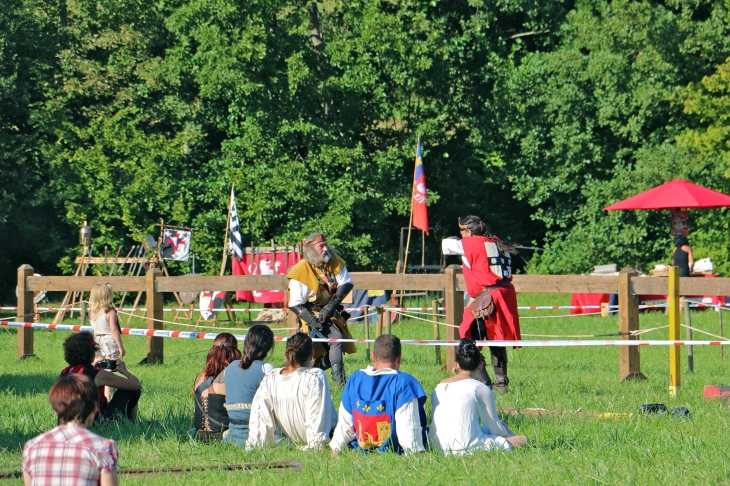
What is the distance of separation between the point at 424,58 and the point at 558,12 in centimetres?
389

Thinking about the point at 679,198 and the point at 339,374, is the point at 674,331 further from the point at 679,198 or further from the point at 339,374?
the point at 679,198

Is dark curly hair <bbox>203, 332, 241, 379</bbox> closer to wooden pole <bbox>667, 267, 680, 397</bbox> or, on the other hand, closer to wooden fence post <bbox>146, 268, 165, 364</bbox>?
wooden pole <bbox>667, 267, 680, 397</bbox>

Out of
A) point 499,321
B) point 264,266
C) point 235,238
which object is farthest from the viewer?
point 264,266

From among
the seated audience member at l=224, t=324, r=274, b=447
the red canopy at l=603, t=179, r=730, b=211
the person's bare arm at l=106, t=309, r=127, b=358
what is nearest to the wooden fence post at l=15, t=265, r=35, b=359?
the person's bare arm at l=106, t=309, r=127, b=358

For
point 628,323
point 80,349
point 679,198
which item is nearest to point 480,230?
point 628,323

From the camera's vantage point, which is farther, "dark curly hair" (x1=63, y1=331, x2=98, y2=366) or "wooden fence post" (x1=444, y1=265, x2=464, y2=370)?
"wooden fence post" (x1=444, y1=265, x2=464, y2=370)

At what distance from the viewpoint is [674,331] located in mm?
9297

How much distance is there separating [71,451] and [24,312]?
34.8 ft

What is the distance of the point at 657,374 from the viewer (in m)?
11.2

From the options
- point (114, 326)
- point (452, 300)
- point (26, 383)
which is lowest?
point (26, 383)

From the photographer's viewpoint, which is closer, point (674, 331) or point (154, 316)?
point (674, 331)

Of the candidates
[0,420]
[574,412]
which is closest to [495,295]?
[574,412]

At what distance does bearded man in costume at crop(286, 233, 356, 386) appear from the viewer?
9.58m

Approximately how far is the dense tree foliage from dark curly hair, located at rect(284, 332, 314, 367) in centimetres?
1828
